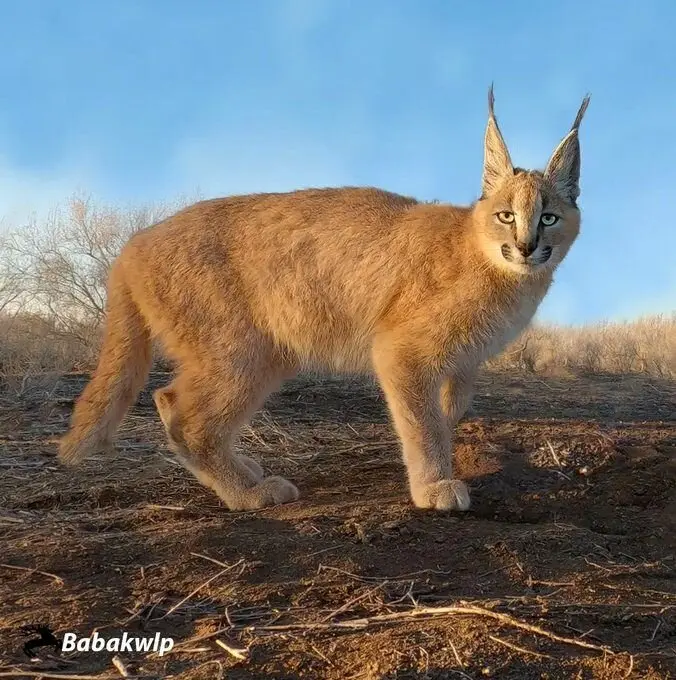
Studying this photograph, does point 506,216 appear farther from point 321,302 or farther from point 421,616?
point 421,616

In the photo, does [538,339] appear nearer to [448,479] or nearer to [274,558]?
[448,479]

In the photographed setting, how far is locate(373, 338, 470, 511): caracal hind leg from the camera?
3.51 meters

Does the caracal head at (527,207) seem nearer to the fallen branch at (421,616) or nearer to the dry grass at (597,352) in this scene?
the fallen branch at (421,616)

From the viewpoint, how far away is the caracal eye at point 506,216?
3.94m

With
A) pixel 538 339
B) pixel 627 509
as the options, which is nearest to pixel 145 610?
pixel 627 509

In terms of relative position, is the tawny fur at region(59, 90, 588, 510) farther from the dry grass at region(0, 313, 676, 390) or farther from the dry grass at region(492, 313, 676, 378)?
the dry grass at region(492, 313, 676, 378)

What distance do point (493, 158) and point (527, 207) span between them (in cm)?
48

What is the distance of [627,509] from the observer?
3598mm

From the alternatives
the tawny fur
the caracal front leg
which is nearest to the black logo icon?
the tawny fur

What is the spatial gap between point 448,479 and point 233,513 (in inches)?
44.6

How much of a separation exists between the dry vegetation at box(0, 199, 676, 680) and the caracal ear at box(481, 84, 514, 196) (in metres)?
1.56

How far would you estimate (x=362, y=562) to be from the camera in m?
2.75

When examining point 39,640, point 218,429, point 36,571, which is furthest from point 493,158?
point 39,640

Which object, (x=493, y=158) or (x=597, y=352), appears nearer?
(x=493, y=158)
